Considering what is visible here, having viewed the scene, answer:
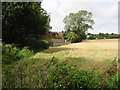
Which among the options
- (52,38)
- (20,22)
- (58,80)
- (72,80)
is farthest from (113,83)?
(52,38)

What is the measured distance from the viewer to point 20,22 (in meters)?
17.8

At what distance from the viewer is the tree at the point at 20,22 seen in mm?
16003

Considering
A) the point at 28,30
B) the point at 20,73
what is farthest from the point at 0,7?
the point at 20,73

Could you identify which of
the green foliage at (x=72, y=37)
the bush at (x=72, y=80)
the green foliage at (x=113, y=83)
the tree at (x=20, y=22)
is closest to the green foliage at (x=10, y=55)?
the bush at (x=72, y=80)

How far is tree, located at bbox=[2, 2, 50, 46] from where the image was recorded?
16.0 metres

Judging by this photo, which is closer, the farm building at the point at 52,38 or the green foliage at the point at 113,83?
the green foliage at the point at 113,83

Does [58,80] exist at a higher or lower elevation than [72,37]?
lower

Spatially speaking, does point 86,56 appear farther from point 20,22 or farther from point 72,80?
point 20,22

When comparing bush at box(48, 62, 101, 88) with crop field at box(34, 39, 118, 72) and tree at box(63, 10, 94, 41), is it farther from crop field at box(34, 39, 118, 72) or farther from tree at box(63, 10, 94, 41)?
tree at box(63, 10, 94, 41)

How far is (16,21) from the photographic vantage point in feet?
56.5

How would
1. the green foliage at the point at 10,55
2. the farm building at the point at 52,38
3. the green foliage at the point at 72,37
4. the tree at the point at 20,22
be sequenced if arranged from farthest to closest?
the green foliage at the point at 72,37
the farm building at the point at 52,38
the tree at the point at 20,22
the green foliage at the point at 10,55

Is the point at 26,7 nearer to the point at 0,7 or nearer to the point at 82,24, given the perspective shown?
the point at 0,7

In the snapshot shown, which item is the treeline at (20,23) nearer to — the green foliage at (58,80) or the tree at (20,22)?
the tree at (20,22)

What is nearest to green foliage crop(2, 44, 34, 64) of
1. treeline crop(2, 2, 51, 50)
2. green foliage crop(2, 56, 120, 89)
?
green foliage crop(2, 56, 120, 89)
